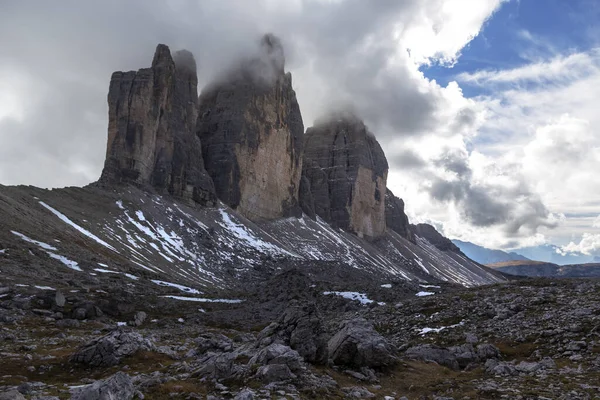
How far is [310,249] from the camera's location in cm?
19450

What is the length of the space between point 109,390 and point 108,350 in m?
11.7

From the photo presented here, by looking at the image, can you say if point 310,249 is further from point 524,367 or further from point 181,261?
point 524,367

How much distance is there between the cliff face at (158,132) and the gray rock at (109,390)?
149 m

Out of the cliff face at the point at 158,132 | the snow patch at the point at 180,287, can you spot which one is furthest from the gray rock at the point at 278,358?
the cliff face at the point at 158,132

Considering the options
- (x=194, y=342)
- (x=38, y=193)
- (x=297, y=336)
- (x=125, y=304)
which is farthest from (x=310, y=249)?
(x=297, y=336)

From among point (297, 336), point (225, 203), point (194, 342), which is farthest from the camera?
point (225, 203)

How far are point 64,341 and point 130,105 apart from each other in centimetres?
A: 14394

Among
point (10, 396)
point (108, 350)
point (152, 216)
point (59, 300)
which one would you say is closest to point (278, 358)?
point (108, 350)

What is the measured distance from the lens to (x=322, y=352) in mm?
27281

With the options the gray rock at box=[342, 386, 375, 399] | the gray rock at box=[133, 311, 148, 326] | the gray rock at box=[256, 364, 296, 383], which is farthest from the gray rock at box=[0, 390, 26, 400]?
the gray rock at box=[133, 311, 148, 326]

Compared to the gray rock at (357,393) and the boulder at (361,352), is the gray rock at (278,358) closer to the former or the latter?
the gray rock at (357,393)

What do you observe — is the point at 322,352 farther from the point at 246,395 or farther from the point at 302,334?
the point at 246,395

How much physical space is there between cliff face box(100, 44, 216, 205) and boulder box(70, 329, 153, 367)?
13740 centimetres

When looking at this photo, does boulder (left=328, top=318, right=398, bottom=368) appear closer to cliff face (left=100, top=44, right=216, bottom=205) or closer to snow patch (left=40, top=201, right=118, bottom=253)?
snow patch (left=40, top=201, right=118, bottom=253)
